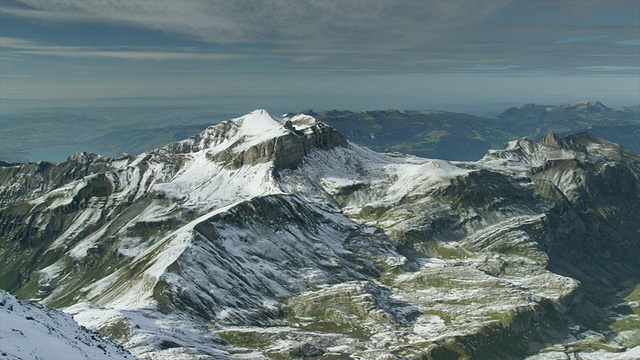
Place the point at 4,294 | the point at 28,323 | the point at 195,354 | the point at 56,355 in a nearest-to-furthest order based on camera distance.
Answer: the point at 56,355
the point at 28,323
the point at 4,294
the point at 195,354

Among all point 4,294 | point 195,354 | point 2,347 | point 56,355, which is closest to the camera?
point 2,347

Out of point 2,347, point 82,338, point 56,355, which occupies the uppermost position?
point 2,347

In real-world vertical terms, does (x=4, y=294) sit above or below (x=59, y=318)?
above

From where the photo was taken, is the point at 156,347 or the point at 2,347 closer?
the point at 2,347

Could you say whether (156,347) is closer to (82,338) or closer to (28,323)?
(82,338)

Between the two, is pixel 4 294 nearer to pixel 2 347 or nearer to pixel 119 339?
pixel 2 347

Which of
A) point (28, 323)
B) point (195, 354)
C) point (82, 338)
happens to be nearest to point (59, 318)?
point (82, 338)
